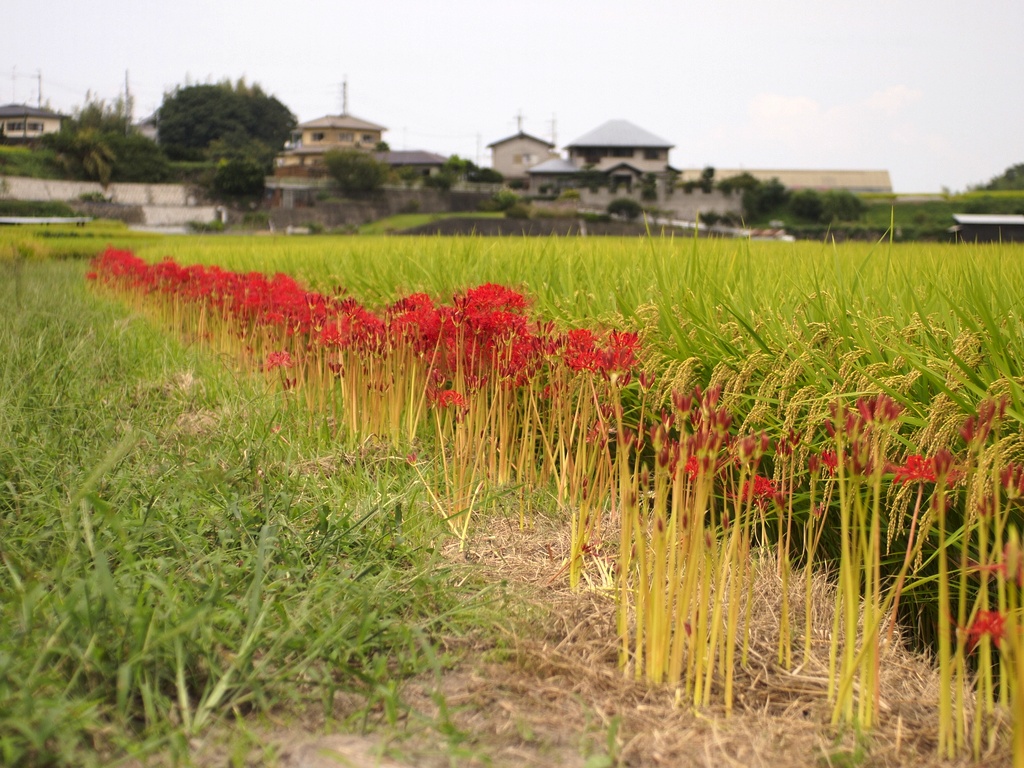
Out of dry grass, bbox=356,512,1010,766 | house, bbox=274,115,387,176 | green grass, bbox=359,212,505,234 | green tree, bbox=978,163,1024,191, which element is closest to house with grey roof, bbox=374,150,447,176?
house, bbox=274,115,387,176

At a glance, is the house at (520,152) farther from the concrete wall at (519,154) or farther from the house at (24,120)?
the house at (24,120)

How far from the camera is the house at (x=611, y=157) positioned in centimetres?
5756

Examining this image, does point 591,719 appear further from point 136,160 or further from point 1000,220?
point 136,160

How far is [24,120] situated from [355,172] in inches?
1037

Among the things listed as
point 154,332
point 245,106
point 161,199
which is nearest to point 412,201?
point 161,199

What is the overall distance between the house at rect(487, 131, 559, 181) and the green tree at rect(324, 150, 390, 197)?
86.7 ft

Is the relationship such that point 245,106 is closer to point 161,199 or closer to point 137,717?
point 161,199

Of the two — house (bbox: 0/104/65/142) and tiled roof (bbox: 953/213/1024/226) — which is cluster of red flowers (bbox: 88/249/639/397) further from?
house (bbox: 0/104/65/142)

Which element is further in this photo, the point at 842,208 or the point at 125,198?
the point at 125,198

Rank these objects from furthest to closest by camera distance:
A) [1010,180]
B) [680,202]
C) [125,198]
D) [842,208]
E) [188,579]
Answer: [680,202]
[125,198]
[842,208]
[1010,180]
[188,579]

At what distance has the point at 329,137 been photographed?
70250mm

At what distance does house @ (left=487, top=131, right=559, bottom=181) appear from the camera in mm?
71062

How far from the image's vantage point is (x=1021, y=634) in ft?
4.25

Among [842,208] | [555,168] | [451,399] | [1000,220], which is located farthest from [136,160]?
[451,399]
